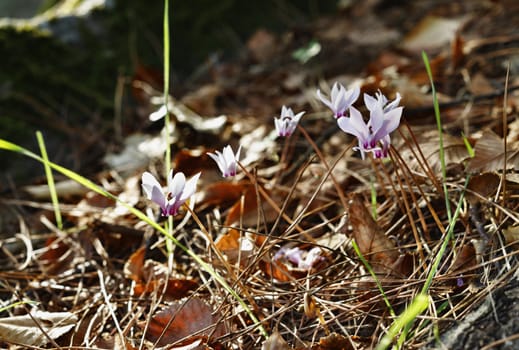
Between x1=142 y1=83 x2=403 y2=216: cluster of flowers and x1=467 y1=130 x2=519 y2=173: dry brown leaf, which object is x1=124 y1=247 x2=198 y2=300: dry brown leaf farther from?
x1=467 y1=130 x2=519 y2=173: dry brown leaf

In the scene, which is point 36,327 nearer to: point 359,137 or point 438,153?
point 359,137

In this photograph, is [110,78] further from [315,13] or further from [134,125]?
[315,13]

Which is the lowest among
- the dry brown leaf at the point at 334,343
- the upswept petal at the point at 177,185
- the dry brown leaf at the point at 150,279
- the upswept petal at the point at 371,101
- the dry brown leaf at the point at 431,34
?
the dry brown leaf at the point at 431,34

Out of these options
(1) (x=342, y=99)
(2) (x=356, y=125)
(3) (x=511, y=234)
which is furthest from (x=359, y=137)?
(3) (x=511, y=234)

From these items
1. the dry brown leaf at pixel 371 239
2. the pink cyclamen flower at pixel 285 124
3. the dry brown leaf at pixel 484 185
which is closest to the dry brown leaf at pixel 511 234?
the dry brown leaf at pixel 484 185

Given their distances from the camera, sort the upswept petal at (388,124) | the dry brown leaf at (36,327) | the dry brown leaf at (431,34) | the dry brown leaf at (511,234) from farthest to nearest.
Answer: the dry brown leaf at (431,34), the dry brown leaf at (36,327), the dry brown leaf at (511,234), the upswept petal at (388,124)

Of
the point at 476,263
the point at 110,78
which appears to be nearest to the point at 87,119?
the point at 110,78

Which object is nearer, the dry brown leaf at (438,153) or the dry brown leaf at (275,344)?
the dry brown leaf at (275,344)

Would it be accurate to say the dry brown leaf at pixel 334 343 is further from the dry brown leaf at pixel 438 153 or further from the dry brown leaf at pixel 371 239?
the dry brown leaf at pixel 438 153
